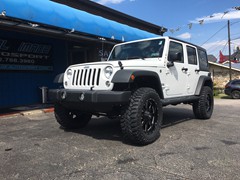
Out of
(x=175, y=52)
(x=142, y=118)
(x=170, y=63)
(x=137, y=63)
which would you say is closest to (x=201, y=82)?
(x=175, y=52)

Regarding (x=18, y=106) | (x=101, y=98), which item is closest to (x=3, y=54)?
(x=18, y=106)

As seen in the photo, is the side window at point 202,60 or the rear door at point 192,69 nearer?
the rear door at point 192,69

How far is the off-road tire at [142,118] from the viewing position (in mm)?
3957

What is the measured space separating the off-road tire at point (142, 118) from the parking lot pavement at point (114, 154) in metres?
0.17

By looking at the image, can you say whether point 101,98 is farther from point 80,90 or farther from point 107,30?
point 107,30

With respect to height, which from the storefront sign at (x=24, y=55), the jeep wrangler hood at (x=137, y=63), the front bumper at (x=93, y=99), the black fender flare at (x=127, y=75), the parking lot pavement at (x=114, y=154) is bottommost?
the parking lot pavement at (x=114, y=154)

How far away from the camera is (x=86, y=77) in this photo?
444 centimetres

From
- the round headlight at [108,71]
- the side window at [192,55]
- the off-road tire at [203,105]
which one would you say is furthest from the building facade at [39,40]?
the off-road tire at [203,105]

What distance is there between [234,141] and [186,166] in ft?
5.75

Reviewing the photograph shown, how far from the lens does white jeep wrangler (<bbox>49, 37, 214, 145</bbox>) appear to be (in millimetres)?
3969

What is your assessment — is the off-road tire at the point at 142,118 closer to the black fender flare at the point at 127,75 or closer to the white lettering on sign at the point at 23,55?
the black fender flare at the point at 127,75

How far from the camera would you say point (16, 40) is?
9727mm

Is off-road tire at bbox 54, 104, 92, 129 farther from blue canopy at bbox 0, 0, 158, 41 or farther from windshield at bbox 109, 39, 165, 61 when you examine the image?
blue canopy at bbox 0, 0, 158, 41

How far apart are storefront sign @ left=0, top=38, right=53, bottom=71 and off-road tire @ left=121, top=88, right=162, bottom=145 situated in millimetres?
7046
